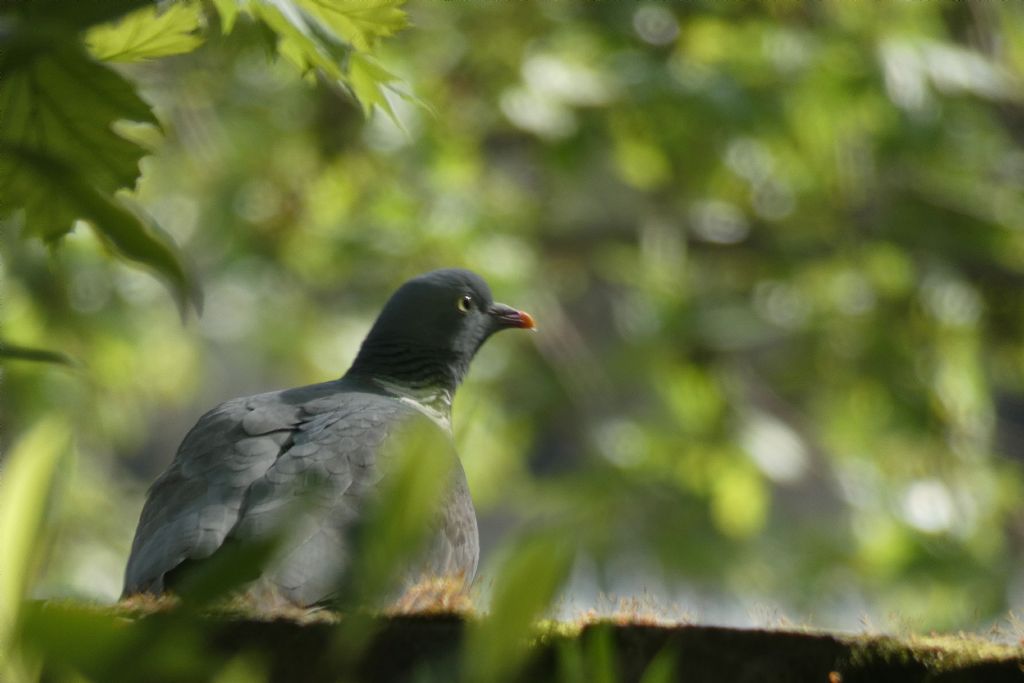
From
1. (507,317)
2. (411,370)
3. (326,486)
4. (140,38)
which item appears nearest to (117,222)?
(140,38)

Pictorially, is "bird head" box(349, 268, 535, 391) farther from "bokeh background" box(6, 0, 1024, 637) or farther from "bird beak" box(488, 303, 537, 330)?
"bokeh background" box(6, 0, 1024, 637)

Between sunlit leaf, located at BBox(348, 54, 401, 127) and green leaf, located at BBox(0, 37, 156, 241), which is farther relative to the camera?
sunlit leaf, located at BBox(348, 54, 401, 127)

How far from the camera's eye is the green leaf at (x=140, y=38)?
5.00 feet

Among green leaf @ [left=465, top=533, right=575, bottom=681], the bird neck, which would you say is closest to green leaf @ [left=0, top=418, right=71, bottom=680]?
green leaf @ [left=465, top=533, right=575, bottom=681]

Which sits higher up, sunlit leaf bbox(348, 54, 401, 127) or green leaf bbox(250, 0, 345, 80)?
green leaf bbox(250, 0, 345, 80)

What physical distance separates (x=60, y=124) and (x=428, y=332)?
1.69m

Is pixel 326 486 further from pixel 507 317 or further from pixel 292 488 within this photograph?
pixel 507 317

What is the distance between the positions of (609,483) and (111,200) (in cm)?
541

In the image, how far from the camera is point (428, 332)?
3006mm

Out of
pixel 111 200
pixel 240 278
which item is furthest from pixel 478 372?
pixel 111 200

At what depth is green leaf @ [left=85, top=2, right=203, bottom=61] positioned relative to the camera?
5.00ft

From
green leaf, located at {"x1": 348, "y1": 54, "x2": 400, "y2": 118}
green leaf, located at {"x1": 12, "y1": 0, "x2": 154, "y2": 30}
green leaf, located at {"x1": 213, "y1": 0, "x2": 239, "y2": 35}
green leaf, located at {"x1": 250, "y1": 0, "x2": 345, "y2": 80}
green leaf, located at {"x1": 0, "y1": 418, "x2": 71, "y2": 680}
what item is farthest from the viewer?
green leaf, located at {"x1": 348, "y1": 54, "x2": 400, "y2": 118}

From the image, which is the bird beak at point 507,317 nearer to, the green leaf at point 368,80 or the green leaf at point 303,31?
the green leaf at point 368,80

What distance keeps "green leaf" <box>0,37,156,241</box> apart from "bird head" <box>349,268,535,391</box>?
5.09 feet
